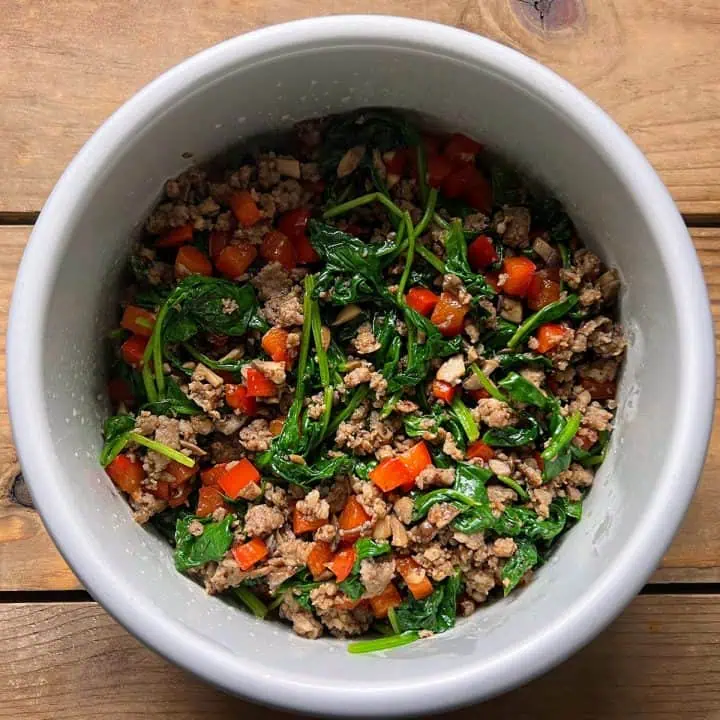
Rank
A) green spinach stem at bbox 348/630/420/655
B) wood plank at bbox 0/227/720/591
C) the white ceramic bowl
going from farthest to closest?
wood plank at bbox 0/227/720/591, green spinach stem at bbox 348/630/420/655, the white ceramic bowl

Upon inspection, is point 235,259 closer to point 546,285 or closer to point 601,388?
point 546,285

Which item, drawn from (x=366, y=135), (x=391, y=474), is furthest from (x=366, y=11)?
(x=391, y=474)

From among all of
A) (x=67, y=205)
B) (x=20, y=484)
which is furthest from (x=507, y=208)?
(x=20, y=484)

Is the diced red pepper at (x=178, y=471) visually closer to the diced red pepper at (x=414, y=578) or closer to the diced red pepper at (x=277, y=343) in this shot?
the diced red pepper at (x=277, y=343)

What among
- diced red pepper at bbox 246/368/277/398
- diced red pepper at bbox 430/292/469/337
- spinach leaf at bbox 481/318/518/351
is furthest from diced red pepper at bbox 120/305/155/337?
spinach leaf at bbox 481/318/518/351

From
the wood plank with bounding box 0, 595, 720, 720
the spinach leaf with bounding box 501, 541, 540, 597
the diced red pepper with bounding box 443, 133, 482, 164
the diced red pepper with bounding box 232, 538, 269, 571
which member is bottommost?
the wood plank with bounding box 0, 595, 720, 720

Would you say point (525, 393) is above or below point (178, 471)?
above

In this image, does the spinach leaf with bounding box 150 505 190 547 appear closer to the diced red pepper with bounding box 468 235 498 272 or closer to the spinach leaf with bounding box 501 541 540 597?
the spinach leaf with bounding box 501 541 540 597
